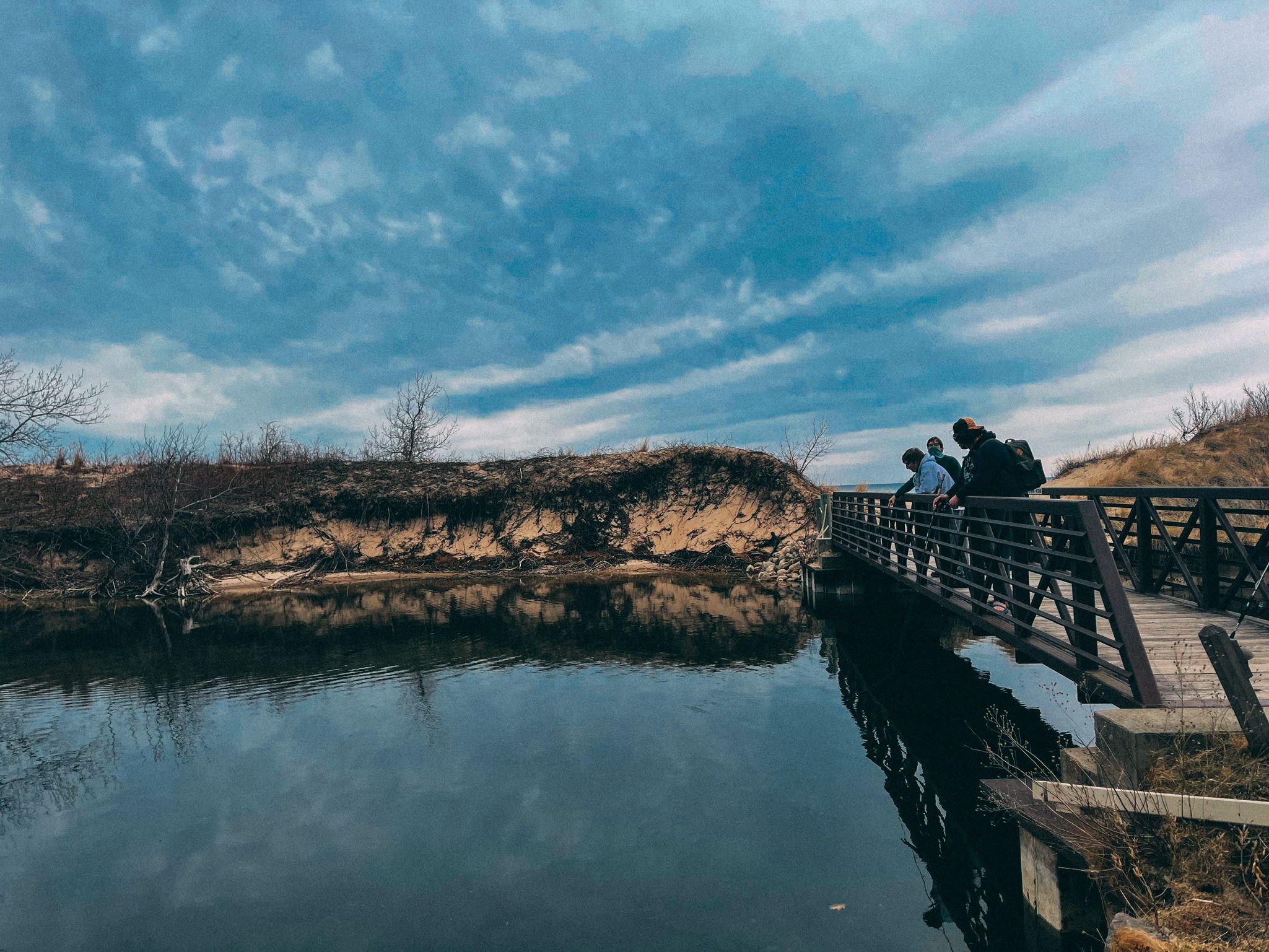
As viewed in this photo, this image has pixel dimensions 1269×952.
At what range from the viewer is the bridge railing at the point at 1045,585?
519cm

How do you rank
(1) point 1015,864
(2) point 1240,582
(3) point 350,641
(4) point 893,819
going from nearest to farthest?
(1) point 1015,864 < (4) point 893,819 < (2) point 1240,582 < (3) point 350,641

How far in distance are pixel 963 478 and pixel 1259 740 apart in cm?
577

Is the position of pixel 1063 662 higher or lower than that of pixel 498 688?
higher

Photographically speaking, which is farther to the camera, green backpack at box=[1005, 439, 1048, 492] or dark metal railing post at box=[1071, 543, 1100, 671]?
green backpack at box=[1005, 439, 1048, 492]

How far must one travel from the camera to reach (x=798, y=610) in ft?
63.1

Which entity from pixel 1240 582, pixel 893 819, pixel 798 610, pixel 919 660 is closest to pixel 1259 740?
pixel 893 819

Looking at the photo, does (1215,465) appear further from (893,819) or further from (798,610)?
(893,819)

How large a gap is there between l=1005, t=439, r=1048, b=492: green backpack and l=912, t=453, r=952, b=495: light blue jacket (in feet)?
10.5

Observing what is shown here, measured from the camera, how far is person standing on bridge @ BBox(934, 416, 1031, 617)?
293 inches

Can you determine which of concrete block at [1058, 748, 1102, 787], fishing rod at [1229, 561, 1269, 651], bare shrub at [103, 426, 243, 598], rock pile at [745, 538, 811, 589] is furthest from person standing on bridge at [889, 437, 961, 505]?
bare shrub at [103, 426, 243, 598]

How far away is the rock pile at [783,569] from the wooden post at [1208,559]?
50.2 ft

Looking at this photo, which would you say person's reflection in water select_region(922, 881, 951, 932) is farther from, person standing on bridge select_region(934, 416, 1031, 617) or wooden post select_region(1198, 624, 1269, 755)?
person standing on bridge select_region(934, 416, 1031, 617)

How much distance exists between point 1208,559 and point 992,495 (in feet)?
9.58

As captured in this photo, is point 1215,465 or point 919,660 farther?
point 1215,465
